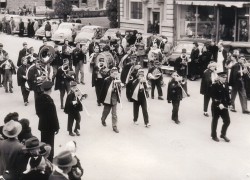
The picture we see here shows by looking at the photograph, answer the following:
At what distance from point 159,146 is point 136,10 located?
25.1 m

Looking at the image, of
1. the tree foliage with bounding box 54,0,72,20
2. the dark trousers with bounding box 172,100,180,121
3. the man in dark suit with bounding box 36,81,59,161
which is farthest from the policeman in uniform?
the tree foliage with bounding box 54,0,72,20

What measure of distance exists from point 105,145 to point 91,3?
5577cm

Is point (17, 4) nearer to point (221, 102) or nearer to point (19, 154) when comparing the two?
point (221, 102)

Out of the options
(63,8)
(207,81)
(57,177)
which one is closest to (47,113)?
(57,177)

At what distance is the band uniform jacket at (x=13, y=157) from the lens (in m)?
7.62

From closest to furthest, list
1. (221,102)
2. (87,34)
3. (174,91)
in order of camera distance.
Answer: (221,102) < (174,91) < (87,34)

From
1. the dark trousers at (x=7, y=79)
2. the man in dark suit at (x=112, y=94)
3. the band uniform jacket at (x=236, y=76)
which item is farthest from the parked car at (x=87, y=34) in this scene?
the man in dark suit at (x=112, y=94)

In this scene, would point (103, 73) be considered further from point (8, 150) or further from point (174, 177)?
point (8, 150)

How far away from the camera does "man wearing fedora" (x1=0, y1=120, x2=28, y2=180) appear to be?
25.0 ft

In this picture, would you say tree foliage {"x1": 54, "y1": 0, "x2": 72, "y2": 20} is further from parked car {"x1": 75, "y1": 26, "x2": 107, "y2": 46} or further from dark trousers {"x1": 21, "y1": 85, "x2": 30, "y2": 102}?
dark trousers {"x1": 21, "y1": 85, "x2": 30, "y2": 102}

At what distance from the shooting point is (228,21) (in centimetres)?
2811

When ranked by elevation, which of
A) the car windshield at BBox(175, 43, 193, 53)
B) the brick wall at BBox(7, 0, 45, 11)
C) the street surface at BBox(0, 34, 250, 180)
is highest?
the brick wall at BBox(7, 0, 45, 11)

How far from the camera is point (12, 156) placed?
25.0 feet

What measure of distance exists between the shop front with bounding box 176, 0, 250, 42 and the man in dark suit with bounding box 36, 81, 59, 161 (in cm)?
1876
